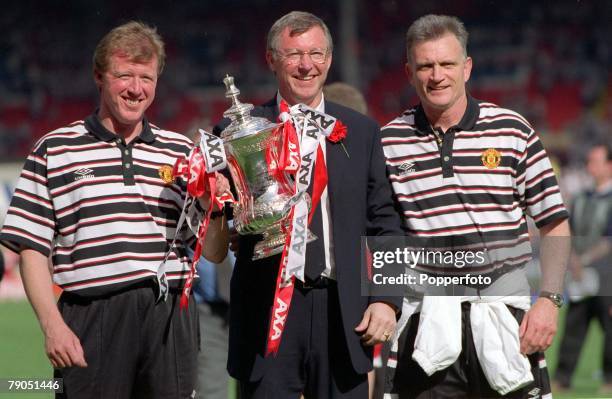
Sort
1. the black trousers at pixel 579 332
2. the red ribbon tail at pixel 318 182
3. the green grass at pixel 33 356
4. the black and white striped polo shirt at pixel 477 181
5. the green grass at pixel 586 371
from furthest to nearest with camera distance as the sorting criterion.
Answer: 1. the green grass at pixel 33 356
2. the black trousers at pixel 579 332
3. the green grass at pixel 586 371
4. the black and white striped polo shirt at pixel 477 181
5. the red ribbon tail at pixel 318 182

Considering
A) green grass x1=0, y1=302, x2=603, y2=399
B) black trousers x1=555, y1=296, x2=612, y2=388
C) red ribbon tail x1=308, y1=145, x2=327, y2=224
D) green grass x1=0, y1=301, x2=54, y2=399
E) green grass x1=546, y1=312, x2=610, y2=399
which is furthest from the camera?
green grass x1=0, y1=301, x2=54, y2=399

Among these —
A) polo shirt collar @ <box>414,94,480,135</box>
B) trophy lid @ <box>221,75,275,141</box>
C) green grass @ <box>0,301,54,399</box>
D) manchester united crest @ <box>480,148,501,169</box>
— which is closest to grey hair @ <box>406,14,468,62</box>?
polo shirt collar @ <box>414,94,480,135</box>

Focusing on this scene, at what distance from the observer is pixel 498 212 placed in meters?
4.31

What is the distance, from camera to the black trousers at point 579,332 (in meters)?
9.45

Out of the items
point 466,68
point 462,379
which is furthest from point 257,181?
point 462,379

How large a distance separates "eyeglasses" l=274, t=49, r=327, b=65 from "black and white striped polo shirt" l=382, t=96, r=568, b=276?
565 millimetres

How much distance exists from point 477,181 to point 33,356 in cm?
772

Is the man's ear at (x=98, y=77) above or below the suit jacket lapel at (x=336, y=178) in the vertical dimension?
above

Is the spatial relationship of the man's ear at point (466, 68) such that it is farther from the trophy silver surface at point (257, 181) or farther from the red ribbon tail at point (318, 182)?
the trophy silver surface at point (257, 181)

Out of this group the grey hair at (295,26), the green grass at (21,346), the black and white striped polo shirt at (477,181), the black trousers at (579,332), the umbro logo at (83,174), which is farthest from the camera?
the green grass at (21,346)

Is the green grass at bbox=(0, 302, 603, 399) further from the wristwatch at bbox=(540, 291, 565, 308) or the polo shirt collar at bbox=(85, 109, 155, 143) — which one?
the wristwatch at bbox=(540, 291, 565, 308)

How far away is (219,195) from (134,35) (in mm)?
787

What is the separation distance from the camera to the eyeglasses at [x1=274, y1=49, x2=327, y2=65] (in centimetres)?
406


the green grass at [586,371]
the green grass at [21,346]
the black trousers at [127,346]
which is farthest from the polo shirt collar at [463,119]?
the green grass at [586,371]
